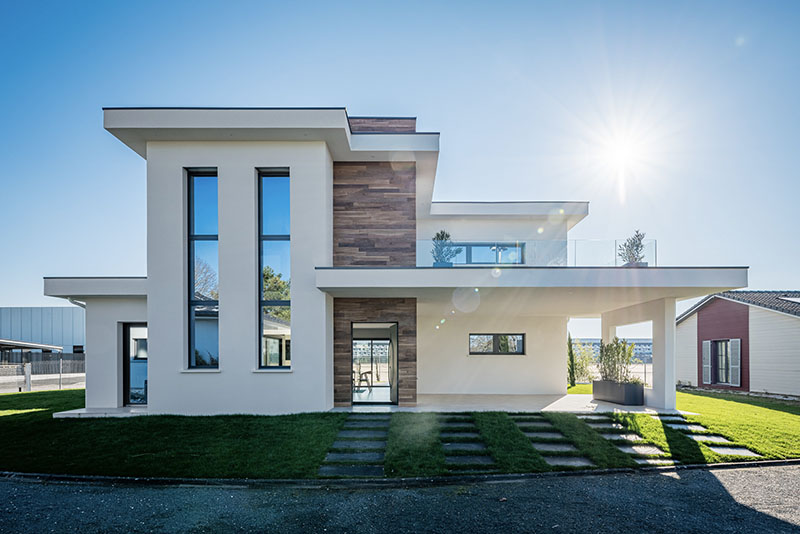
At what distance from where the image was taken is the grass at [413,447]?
7.72 m

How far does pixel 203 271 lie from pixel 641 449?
31.2 feet

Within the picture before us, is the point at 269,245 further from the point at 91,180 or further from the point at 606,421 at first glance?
the point at 606,421

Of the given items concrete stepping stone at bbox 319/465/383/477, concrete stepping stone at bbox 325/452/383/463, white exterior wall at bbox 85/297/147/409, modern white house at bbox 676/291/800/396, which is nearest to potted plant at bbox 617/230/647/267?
concrete stepping stone at bbox 325/452/383/463

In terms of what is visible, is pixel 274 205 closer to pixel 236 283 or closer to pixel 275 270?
pixel 275 270

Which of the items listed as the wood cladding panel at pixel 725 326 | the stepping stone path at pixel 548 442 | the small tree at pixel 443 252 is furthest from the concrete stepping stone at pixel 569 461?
the wood cladding panel at pixel 725 326

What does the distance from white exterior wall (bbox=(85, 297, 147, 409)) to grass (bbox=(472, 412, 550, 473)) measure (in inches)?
319

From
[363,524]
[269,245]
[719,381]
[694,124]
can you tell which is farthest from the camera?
[719,381]

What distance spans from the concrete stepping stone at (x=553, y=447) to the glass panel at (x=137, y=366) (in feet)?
29.6

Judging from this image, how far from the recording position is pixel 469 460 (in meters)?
8.25

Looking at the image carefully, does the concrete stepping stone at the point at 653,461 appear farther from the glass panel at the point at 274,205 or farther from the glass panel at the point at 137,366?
the glass panel at the point at 137,366

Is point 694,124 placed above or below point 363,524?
above

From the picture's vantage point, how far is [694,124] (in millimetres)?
12148

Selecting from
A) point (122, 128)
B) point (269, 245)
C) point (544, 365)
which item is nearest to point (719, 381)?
point (544, 365)

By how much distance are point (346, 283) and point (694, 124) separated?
914 cm
